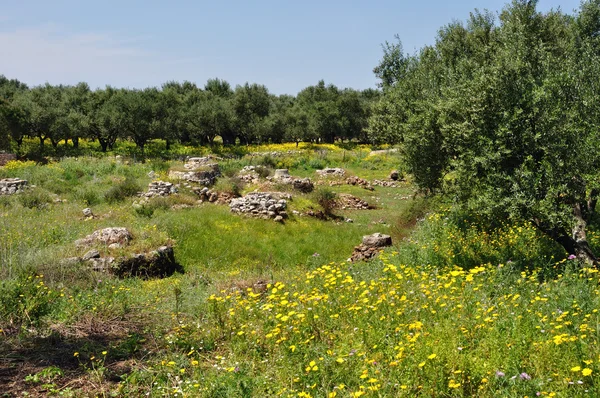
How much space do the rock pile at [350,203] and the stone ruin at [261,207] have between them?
17.4 ft

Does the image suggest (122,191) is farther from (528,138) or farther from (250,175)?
(528,138)

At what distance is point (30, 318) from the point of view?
→ 7785mm

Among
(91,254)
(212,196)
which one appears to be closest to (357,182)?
(212,196)

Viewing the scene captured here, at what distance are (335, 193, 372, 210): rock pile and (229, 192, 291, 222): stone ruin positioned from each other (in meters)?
5.29

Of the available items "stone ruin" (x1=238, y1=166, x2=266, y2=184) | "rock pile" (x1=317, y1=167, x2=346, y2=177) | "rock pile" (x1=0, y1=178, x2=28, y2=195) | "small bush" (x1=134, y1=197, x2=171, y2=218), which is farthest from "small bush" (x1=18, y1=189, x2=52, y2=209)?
"rock pile" (x1=317, y1=167, x2=346, y2=177)

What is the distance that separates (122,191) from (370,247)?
15.5 metres

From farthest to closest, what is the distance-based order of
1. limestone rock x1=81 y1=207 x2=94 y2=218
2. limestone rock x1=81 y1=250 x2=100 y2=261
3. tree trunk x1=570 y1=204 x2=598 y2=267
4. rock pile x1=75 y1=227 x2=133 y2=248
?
limestone rock x1=81 y1=207 x2=94 y2=218, rock pile x1=75 y1=227 x2=133 y2=248, limestone rock x1=81 y1=250 x2=100 y2=261, tree trunk x1=570 y1=204 x2=598 y2=267

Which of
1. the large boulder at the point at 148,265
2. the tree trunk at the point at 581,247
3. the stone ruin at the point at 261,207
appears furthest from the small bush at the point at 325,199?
the tree trunk at the point at 581,247

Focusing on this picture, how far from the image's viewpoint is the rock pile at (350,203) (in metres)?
27.1

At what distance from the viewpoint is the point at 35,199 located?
72.2 ft

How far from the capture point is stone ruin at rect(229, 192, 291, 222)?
21.9 meters

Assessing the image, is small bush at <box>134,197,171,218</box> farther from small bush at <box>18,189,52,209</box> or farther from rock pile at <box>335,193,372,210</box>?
rock pile at <box>335,193,372,210</box>

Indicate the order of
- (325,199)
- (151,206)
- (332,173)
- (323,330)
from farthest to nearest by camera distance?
(332,173)
(325,199)
(151,206)
(323,330)

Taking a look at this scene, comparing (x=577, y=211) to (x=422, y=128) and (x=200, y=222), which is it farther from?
(x=200, y=222)
